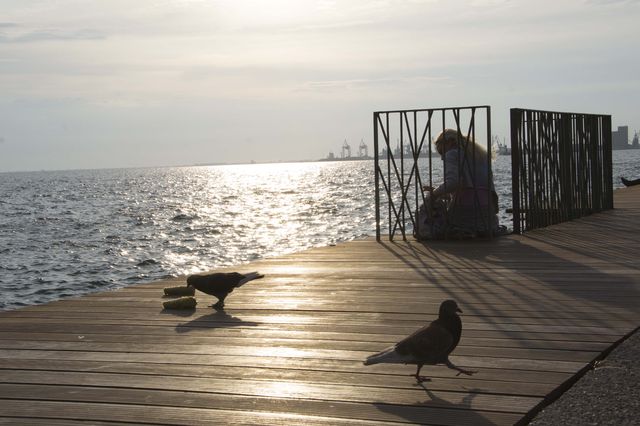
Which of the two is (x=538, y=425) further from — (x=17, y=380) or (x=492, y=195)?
(x=492, y=195)

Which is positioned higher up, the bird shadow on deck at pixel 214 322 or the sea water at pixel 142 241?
the bird shadow on deck at pixel 214 322

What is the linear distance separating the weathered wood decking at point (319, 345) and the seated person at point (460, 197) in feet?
6.45

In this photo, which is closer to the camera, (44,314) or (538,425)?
Result: (538,425)

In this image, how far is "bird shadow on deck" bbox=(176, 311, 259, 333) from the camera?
5.52 metres

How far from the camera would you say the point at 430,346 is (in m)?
3.87

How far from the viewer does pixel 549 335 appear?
16.1ft

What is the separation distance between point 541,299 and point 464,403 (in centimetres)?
262

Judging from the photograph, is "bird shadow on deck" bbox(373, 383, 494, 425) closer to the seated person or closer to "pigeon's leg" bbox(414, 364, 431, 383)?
"pigeon's leg" bbox(414, 364, 431, 383)

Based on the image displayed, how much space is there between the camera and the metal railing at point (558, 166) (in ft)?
35.4

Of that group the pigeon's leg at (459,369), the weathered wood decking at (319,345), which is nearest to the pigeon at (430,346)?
the pigeon's leg at (459,369)

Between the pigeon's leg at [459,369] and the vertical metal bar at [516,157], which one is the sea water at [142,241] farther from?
the pigeon's leg at [459,369]

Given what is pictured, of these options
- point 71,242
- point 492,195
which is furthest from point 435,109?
point 71,242

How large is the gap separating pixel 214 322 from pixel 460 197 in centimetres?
520

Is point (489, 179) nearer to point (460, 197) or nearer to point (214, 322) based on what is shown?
point (460, 197)
